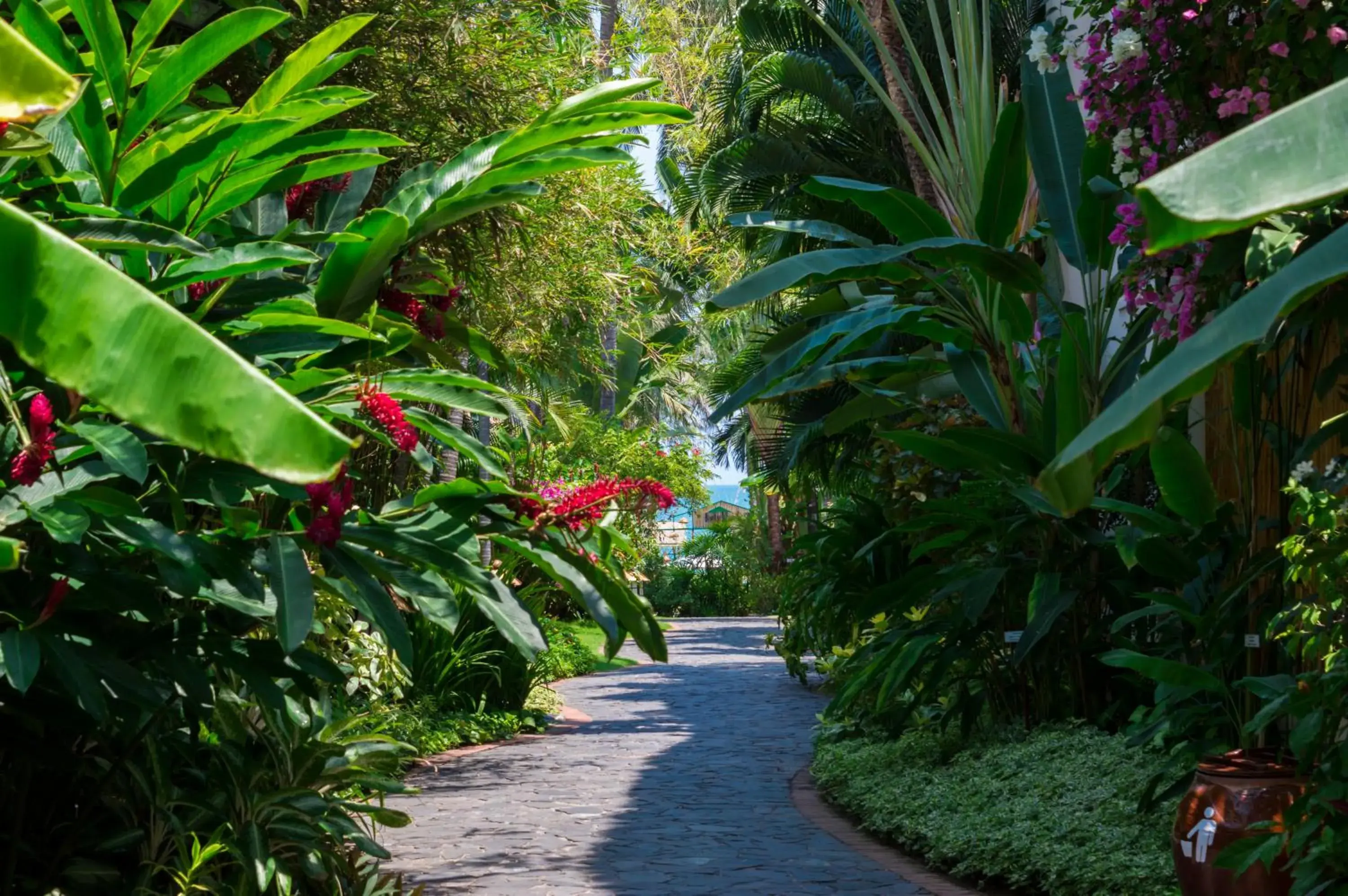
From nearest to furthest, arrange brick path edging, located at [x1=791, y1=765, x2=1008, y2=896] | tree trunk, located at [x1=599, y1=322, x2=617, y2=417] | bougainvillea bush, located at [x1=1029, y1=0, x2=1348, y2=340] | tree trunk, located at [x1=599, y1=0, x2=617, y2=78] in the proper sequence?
bougainvillea bush, located at [x1=1029, y1=0, x2=1348, y2=340] → brick path edging, located at [x1=791, y1=765, x2=1008, y2=896] → tree trunk, located at [x1=599, y1=0, x2=617, y2=78] → tree trunk, located at [x1=599, y1=322, x2=617, y2=417]

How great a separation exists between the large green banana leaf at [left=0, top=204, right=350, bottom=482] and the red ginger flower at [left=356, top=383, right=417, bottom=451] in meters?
1.56

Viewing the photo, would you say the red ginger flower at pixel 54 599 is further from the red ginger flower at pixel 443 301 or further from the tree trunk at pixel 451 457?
the tree trunk at pixel 451 457

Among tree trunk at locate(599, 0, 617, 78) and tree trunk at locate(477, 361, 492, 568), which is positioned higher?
tree trunk at locate(599, 0, 617, 78)

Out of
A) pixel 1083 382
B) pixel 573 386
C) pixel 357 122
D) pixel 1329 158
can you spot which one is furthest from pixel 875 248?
pixel 573 386

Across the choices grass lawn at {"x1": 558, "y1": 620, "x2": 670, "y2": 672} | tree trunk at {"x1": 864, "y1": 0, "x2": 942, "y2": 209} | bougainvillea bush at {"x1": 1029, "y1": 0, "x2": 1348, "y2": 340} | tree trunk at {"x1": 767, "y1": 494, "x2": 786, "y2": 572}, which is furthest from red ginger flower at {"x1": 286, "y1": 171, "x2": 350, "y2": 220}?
tree trunk at {"x1": 767, "y1": 494, "x2": 786, "y2": 572}

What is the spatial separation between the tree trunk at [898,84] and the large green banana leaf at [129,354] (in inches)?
Result: 372

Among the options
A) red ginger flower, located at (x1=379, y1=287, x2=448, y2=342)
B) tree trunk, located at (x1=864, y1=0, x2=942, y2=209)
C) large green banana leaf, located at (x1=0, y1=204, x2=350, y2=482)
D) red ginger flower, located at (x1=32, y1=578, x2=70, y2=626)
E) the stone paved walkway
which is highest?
tree trunk, located at (x1=864, y1=0, x2=942, y2=209)

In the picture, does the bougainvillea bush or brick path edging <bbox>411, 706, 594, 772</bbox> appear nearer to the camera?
the bougainvillea bush

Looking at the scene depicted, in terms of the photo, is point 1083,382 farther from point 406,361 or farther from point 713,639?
point 713,639

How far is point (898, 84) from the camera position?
1043 centimetres

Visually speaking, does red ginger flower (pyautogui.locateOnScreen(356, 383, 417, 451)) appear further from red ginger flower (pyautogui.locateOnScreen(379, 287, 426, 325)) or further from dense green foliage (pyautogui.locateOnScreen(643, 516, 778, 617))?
dense green foliage (pyautogui.locateOnScreen(643, 516, 778, 617))

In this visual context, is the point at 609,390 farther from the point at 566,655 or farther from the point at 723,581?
the point at 723,581

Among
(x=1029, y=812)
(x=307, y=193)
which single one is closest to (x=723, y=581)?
(x=1029, y=812)

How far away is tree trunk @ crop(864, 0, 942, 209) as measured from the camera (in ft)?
35.0
